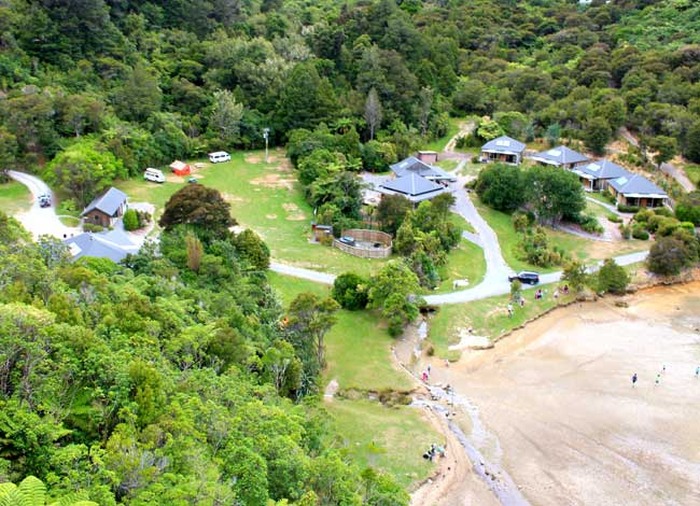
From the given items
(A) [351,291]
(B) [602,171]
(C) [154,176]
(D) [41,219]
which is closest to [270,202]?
(C) [154,176]

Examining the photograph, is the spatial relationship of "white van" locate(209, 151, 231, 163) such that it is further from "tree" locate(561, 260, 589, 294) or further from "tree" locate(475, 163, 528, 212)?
"tree" locate(561, 260, 589, 294)

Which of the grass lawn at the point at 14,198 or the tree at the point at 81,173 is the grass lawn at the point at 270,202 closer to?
the tree at the point at 81,173

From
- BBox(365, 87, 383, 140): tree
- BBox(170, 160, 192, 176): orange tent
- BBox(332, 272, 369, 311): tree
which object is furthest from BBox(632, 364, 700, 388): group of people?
BBox(365, 87, 383, 140): tree

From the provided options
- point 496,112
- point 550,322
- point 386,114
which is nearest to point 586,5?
point 496,112

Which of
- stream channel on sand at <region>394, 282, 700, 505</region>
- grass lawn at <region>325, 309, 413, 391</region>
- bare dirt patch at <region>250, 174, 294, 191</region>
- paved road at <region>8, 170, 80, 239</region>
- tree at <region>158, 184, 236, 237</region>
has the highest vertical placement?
tree at <region>158, 184, 236, 237</region>

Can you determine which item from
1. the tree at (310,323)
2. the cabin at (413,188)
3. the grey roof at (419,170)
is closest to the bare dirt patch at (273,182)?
the cabin at (413,188)

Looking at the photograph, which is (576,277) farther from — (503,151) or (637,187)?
(503,151)
